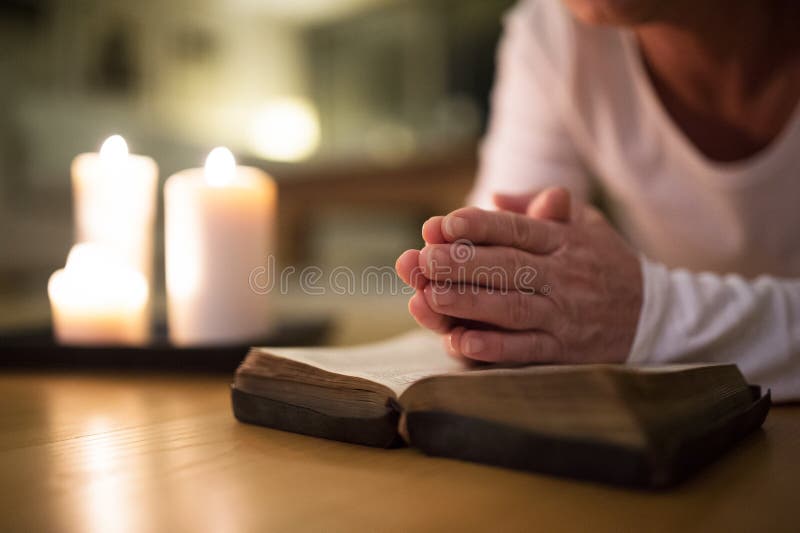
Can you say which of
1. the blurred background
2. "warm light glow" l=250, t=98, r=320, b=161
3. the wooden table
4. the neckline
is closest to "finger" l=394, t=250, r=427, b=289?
the wooden table

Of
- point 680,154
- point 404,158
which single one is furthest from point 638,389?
point 404,158

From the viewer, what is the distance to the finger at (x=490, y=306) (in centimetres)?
43

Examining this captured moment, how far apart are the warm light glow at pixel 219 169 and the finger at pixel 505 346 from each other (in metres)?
0.35

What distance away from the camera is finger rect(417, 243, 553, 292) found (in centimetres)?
42

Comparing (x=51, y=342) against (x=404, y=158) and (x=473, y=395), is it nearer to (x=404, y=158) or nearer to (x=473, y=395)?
(x=473, y=395)

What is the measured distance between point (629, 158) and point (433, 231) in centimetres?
63

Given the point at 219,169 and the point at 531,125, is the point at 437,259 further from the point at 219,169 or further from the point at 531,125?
the point at 531,125

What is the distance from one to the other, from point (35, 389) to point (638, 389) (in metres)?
0.52

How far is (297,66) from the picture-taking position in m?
5.77

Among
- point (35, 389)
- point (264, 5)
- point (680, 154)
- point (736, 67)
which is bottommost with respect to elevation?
point (35, 389)

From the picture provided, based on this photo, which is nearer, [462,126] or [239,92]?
[462,126]

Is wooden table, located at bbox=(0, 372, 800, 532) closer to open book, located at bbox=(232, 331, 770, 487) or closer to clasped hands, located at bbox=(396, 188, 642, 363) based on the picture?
open book, located at bbox=(232, 331, 770, 487)

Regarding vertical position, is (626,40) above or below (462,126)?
below

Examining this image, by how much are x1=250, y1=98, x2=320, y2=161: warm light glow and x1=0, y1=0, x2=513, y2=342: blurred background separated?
0.5 inches
